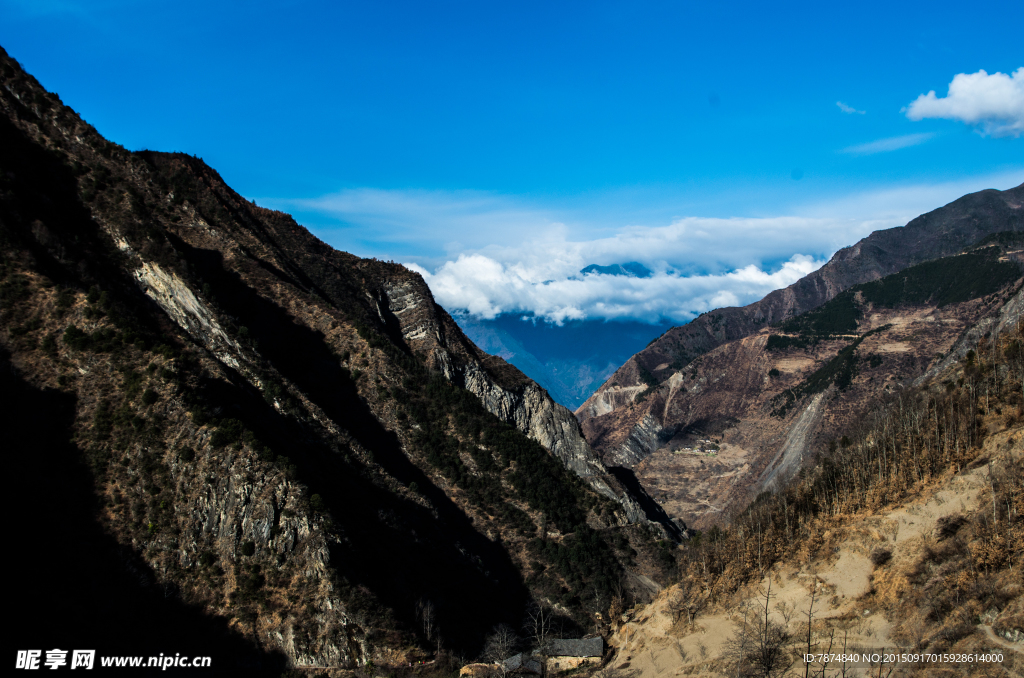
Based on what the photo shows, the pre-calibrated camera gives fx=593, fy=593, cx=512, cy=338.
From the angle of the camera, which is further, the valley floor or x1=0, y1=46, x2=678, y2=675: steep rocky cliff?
x1=0, y1=46, x2=678, y2=675: steep rocky cliff

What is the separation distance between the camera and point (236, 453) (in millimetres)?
58219

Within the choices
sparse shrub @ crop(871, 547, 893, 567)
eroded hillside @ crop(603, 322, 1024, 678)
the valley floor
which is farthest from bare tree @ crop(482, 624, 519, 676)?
sparse shrub @ crop(871, 547, 893, 567)

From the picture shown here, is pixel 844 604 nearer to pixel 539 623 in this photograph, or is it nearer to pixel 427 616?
pixel 539 623

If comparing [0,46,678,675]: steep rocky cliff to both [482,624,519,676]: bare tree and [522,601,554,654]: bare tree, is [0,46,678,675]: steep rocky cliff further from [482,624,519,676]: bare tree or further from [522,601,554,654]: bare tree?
[522,601,554,654]: bare tree

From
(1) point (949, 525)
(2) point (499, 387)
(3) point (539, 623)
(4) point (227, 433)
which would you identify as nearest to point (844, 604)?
(1) point (949, 525)

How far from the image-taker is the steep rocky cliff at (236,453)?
170ft

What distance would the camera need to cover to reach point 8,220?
215ft

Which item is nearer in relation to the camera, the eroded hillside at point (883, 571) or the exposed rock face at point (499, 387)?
the eroded hillside at point (883, 571)

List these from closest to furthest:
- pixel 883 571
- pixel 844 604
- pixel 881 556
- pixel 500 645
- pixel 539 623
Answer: pixel 844 604 < pixel 883 571 < pixel 881 556 < pixel 500 645 < pixel 539 623

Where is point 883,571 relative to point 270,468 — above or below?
below

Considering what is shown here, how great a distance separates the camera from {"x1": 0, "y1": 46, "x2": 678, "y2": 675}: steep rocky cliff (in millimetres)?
51938

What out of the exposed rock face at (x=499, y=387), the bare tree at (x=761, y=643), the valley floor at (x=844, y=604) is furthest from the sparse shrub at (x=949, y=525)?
the exposed rock face at (x=499, y=387)

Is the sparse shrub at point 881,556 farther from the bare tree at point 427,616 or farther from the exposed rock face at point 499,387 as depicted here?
the exposed rock face at point 499,387

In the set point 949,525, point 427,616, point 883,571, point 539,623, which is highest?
point 949,525
